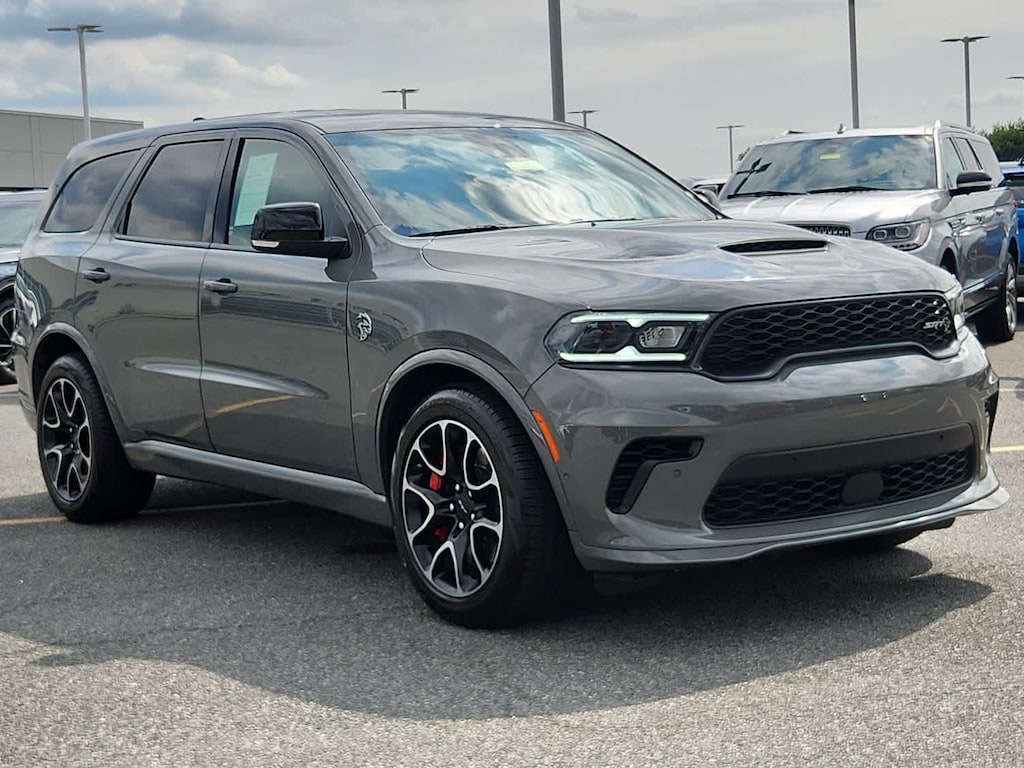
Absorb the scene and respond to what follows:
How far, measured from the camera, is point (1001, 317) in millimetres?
14883

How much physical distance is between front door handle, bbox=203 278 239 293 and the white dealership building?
65463 mm

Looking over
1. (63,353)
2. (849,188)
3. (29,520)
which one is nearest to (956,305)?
(63,353)

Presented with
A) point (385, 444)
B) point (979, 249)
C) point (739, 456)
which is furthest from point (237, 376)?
point (979, 249)

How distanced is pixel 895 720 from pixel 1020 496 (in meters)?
3.33

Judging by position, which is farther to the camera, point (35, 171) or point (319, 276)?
point (35, 171)

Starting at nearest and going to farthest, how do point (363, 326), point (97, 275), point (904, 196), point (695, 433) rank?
point (695, 433) < point (363, 326) < point (97, 275) < point (904, 196)

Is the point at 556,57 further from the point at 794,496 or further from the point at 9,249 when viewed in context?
the point at 794,496

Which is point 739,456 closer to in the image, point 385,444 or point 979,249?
point 385,444

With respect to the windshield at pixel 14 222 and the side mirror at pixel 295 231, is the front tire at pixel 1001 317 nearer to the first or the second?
the windshield at pixel 14 222

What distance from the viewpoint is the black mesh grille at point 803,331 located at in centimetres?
490

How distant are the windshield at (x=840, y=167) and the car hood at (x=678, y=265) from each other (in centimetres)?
767

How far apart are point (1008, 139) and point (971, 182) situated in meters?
99.4

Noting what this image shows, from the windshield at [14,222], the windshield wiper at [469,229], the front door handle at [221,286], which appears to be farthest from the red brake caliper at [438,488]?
the windshield at [14,222]

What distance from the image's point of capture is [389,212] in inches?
233
